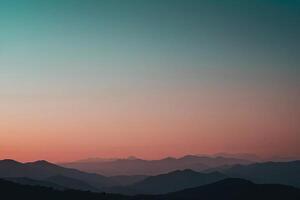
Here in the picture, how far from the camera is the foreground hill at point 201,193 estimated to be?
245 feet

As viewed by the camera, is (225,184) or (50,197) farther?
(225,184)

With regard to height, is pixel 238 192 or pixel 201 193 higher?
pixel 201 193

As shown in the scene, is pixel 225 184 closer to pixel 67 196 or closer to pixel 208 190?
pixel 208 190

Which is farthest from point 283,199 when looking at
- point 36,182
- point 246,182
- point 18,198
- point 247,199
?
point 36,182

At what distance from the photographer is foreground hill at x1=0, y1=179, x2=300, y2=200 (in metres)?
74.7

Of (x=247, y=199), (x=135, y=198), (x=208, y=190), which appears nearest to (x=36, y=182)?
(x=208, y=190)

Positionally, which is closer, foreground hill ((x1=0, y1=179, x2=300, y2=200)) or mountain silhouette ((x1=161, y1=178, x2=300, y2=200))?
foreground hill ((x1=0, y1=179, x2=300, y2=200))

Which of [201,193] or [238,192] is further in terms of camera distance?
[201,193]

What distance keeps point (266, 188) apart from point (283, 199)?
8707 millimetres

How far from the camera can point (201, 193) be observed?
5271 inches

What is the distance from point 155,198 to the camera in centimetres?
9000

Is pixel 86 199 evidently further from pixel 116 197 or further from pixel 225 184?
pixel 225 184

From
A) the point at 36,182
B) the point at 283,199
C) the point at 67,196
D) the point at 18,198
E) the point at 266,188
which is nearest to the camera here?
the point at 18,198

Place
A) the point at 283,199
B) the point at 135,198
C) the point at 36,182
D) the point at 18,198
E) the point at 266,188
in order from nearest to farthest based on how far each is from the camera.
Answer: the point at 18,198 < the point at 135,198 < the point at 283,199 < the point at 266,188 < the point at 36,182
